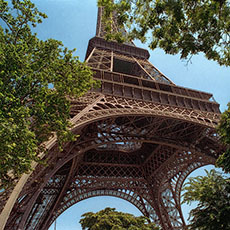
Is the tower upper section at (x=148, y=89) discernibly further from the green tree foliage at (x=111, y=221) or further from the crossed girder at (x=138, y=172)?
the green tree foliage at (x=111, y=221)

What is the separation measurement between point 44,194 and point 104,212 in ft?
27.1

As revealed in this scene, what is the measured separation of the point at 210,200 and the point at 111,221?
38.4 feet

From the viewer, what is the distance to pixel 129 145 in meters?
27.9

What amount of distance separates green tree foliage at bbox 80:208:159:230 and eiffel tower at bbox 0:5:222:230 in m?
5.03

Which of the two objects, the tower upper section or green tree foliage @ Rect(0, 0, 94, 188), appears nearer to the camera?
green tree foliage @ Rect(0, 0, 94, 188)

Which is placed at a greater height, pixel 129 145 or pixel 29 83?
pixel 129 145

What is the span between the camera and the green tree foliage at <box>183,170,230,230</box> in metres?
6.55

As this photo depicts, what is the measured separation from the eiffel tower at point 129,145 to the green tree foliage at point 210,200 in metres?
7.12

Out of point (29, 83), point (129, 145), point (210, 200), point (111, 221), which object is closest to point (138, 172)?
point (129, 145)

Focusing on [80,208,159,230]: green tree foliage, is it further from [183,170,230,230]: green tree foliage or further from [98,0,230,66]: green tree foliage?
[98,0,230,66]: green tree foliage

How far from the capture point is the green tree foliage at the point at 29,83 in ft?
21.2

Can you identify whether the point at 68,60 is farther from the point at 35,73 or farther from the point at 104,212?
the point at 104,212

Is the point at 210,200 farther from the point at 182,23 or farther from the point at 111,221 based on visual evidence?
the point at 111,221

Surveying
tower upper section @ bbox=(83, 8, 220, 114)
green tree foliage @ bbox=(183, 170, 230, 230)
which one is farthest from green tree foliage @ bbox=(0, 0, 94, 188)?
tower upper section @ bbox=(83, 8, 220, 114)
